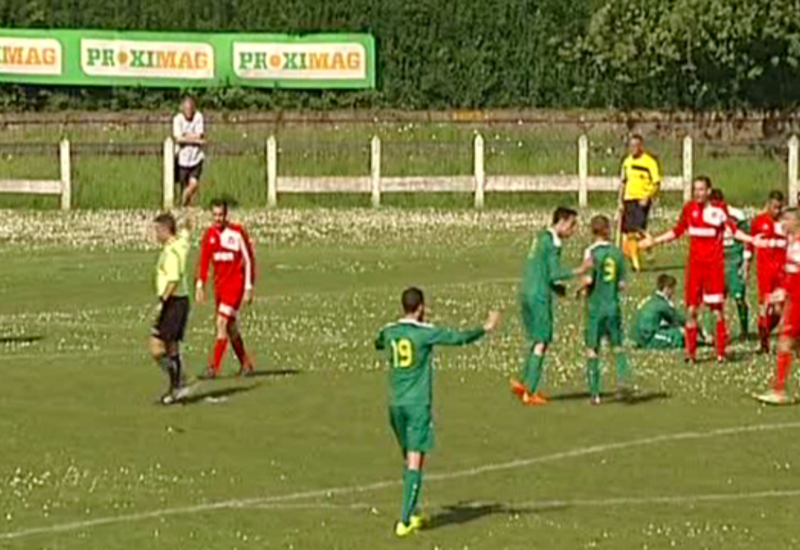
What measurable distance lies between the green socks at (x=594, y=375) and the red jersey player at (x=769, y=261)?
370 centimetres

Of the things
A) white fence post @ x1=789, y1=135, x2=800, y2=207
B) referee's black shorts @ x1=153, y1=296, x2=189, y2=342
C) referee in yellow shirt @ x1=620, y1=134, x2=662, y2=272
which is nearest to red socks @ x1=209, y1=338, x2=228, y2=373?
referee's black shorts @ x1=153, y1=296, x2=189, y2=342

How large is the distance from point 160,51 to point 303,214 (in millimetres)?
16162

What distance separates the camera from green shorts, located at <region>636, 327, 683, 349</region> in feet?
103

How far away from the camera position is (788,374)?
28.4 metres

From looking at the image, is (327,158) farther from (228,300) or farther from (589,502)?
(589,502)

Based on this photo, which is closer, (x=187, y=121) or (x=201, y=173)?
(x=187, y=121)

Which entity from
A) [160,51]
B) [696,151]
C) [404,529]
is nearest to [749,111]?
[696,151]

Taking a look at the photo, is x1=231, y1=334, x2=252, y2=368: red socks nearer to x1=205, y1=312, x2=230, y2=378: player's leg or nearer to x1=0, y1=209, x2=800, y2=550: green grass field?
x1=205, y1=312, x2=230, y2=378: player's leg

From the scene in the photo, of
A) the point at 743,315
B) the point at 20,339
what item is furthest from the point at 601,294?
the point at 20,339

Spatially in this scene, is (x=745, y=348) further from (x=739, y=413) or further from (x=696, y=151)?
(x=696, y=151)

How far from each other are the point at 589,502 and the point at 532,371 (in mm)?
5525

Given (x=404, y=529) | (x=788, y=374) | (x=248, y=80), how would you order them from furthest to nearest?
(x=248, y=80) < (x=788, y=374) < (x=404, y=529)

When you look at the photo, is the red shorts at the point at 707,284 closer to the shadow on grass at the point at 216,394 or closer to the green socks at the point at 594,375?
the green socks at the point at 594,375

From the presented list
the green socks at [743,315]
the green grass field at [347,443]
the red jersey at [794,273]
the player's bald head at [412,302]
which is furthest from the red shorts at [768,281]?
the player's bald head at [412,302]
